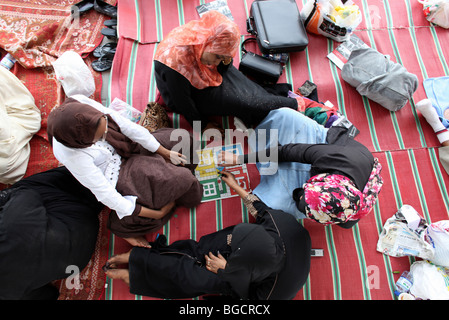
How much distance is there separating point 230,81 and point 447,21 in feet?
6.82

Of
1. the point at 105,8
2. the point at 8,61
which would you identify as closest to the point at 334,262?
the point at 105,8

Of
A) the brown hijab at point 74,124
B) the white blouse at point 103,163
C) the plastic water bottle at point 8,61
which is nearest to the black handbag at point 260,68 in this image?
the white blouse at point 103,163

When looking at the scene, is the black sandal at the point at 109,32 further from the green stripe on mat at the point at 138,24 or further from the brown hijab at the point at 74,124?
the brown hijab at the point at 74,124

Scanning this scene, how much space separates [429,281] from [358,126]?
116 cm

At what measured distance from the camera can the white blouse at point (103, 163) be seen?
133cm

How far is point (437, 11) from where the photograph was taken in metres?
2.33

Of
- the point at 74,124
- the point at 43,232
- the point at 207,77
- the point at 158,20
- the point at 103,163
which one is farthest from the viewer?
the point at 158,20

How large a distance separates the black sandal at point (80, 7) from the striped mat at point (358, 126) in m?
0.31

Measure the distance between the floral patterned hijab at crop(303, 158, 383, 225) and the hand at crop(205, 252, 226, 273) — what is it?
63 cm

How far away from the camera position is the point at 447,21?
2.36 meters

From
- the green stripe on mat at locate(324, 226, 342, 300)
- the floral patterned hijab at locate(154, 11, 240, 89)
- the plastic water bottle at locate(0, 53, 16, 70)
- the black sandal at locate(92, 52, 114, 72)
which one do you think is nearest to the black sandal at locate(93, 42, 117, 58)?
the black sandal at locate(92, 52, 114, 72)

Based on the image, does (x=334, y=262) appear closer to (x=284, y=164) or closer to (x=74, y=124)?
(x=284, y=164)

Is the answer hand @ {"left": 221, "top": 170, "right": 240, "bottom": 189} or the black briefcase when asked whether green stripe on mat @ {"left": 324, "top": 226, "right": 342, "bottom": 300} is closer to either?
hand @ {"left": 221, "top": 170, "right": 240, "bottom": 189}
